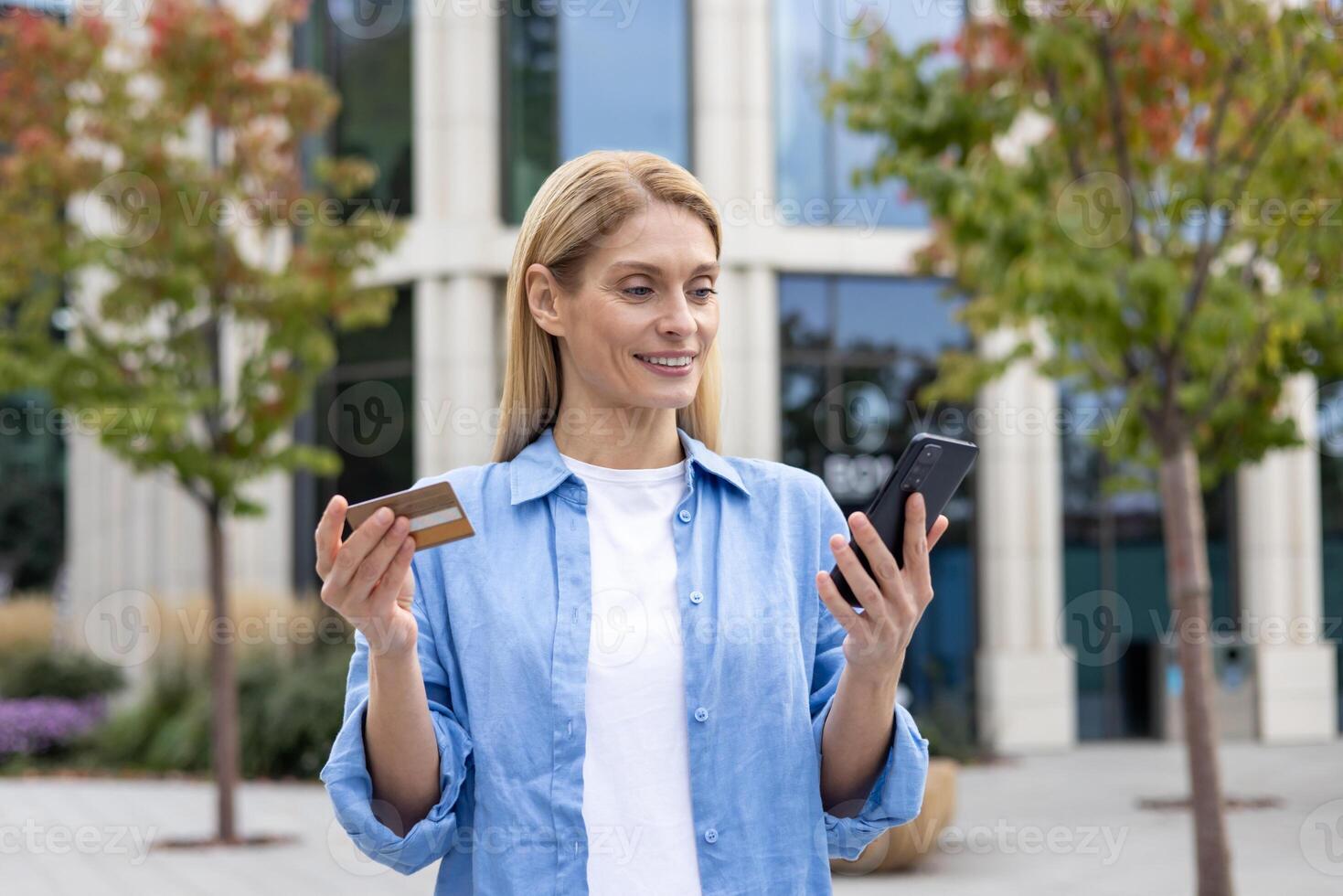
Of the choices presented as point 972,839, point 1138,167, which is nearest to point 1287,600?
point 972,839

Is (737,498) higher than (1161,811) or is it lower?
higher

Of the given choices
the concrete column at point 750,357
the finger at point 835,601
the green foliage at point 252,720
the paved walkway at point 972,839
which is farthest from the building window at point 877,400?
the finger at point 835,601

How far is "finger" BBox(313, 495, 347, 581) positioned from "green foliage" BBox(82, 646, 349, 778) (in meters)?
13.1

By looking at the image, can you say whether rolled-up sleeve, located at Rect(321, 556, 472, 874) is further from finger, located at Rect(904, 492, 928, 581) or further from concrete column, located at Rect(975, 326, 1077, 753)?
concrete column, located at Rect(975, 326, 1077, 753)

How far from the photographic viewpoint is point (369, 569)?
1977 millimetres

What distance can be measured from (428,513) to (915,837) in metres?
7.97

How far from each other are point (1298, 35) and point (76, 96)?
343 inches

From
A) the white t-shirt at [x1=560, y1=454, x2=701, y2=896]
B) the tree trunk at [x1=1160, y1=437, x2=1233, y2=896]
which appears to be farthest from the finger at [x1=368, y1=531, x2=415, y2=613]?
the tree trunk at [x1=1160, y1=437, x2=1233, y2=896]

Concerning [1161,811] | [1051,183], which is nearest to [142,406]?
[1051,183]

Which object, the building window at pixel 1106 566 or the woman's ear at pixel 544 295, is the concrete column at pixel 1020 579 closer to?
the building window at pixel 1106 566

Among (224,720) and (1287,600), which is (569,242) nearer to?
(224,720)

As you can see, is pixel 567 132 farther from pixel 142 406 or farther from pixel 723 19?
pixel 142 406

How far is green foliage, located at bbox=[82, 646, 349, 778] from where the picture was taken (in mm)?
15211

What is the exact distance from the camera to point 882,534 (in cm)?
210
